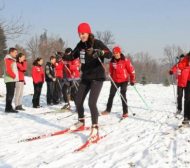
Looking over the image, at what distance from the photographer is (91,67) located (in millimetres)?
4598

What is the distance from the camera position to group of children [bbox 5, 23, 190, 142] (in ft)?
14.7

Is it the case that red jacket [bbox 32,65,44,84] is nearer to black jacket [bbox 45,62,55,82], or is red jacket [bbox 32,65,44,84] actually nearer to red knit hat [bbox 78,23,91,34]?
black jacket [bbox 45,62,55,82]

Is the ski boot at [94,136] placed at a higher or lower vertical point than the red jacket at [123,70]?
lower

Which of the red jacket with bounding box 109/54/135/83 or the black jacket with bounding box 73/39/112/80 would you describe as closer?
the black jacket with bounding box 73/39/112/80

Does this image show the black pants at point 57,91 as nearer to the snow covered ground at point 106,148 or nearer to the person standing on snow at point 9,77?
the person standing on snow at point 9,77

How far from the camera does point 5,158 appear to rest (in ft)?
11.4

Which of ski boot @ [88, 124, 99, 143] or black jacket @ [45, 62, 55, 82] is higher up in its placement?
black jacket @ [45, 62, 55, 82]

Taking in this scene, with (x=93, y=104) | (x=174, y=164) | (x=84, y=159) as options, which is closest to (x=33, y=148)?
(x=84, y=159)

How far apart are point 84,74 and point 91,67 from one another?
0.71 feet

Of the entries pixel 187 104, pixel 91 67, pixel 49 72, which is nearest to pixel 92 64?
pixel 91 67

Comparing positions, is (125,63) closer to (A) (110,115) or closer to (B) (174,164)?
(A) (110,115)

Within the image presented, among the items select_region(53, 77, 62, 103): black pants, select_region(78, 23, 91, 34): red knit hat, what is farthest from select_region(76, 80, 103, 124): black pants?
select_region(53, 77, 62, 103): black pants

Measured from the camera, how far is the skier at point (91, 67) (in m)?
4.40

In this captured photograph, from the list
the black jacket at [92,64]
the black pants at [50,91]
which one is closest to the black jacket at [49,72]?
the black pants at [50,91]
